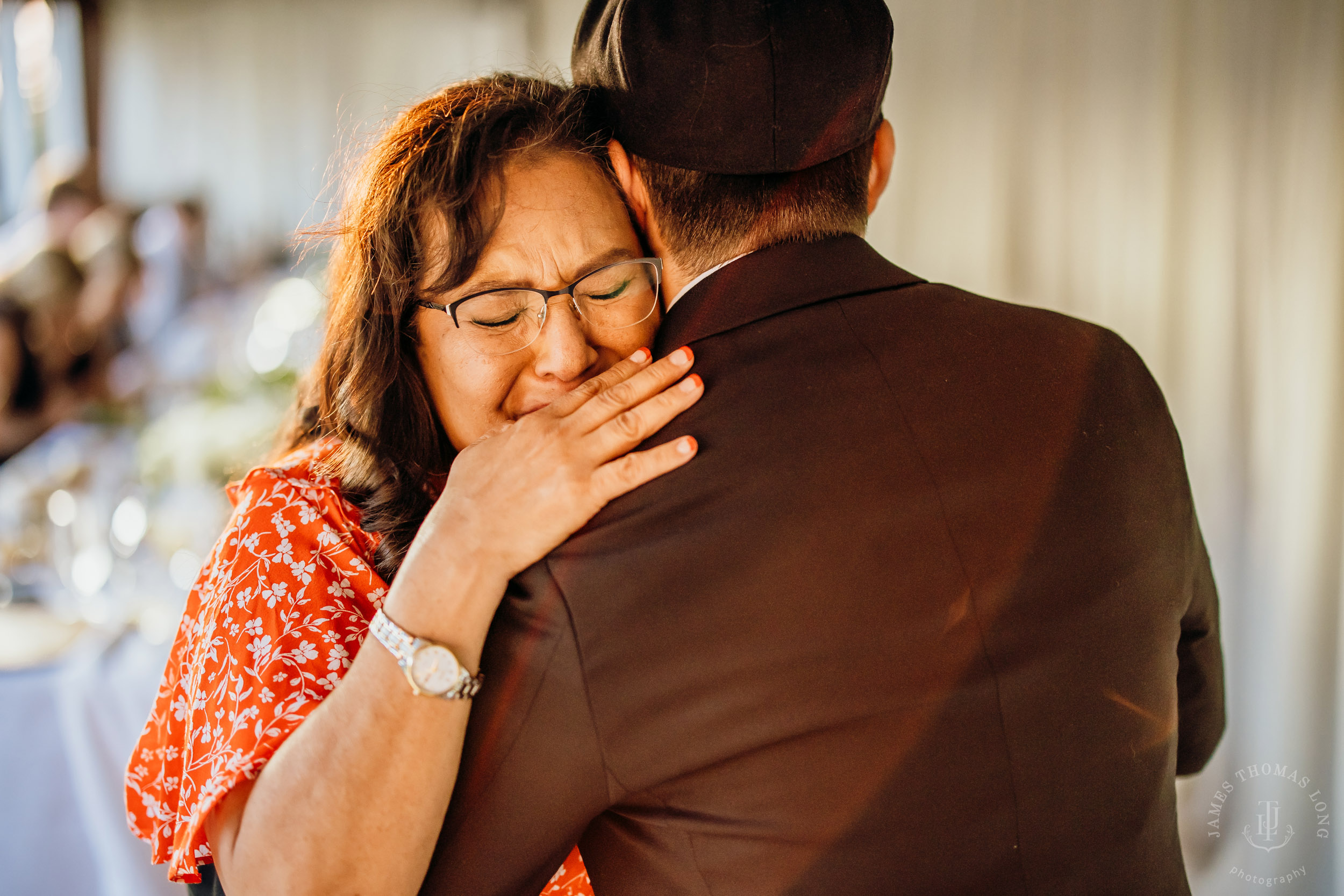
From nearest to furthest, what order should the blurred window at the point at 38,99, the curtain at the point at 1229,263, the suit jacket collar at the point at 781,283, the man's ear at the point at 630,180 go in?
1. the suit jacket collar at the point at 781,283
2. the man's ear at the point at 630,180
3. the curtain at the point at 1229,263
4. the blurred window at the point at 38,99

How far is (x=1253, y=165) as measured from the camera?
Result: 2422 millimetres

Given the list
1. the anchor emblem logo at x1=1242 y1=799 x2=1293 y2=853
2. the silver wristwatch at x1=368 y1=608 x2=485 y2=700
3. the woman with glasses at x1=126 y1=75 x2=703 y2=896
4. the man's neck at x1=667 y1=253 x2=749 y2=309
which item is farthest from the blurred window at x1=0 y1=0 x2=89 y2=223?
the anchor emblem logo at x1=1242 y1=799 x2=1293 y2=853

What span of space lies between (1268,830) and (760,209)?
251cm

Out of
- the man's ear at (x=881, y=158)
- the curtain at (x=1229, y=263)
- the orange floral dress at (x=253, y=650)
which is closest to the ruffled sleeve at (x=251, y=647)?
the orange floral dress at (x=253, y=650)

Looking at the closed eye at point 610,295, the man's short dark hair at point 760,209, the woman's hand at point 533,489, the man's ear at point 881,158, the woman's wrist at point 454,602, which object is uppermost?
the man's ear at point 881,158

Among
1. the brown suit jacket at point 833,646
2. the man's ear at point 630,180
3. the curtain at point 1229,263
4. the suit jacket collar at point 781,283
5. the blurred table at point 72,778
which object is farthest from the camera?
the curtain at point 1229,263

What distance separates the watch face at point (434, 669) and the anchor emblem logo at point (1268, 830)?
2590 millimetres

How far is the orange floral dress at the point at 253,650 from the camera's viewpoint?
3.33ft

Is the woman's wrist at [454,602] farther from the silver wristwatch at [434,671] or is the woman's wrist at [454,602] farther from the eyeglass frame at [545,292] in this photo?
the eyeglass frame at [545,292]

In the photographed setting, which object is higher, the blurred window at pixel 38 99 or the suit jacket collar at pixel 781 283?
the blurred window at pixel 38 99

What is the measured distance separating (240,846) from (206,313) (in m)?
4.80

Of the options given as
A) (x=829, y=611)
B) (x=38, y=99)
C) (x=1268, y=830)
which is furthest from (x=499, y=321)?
(x=38, y=99)

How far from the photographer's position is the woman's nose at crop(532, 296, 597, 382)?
124cm

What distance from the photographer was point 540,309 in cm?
125
